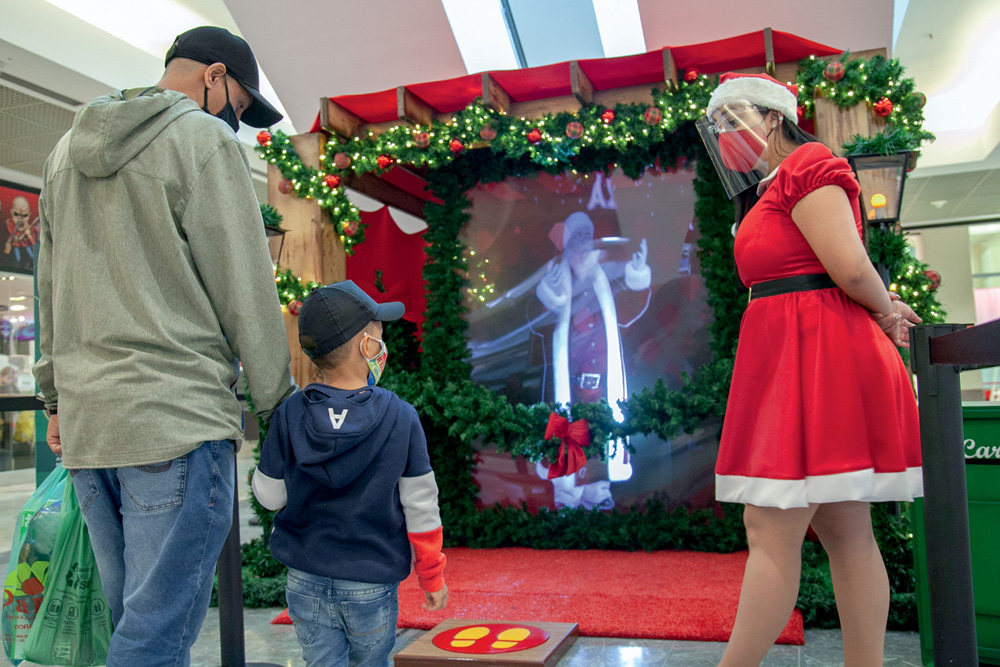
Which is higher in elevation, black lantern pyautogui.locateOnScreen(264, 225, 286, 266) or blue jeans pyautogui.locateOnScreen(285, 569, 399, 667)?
black lantern pyautogui.locateOnScreen(264, 225, 286, 266)

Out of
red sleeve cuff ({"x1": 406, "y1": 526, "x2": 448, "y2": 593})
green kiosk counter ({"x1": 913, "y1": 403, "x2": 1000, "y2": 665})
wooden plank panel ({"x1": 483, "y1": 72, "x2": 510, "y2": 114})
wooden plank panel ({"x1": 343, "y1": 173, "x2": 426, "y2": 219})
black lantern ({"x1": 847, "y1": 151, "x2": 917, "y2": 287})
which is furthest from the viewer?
wooden plank panel ({"x1": 343, "y1": 173, "x2": 426, "y2": 219})

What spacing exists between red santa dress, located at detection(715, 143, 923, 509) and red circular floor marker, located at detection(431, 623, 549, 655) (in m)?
1.23

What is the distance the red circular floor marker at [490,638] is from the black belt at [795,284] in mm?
1576

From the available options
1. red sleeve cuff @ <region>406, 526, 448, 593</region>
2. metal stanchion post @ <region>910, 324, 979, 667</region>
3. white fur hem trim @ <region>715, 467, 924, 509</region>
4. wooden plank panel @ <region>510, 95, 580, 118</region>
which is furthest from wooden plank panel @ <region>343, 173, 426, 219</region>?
metal stanchion post @ <region>910, 324, 979, 667</region>

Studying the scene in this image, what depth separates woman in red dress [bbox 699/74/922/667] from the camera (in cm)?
177

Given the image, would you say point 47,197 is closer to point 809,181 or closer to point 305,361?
point 809,181

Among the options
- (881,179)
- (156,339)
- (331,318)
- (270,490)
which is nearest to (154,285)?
(156,339)

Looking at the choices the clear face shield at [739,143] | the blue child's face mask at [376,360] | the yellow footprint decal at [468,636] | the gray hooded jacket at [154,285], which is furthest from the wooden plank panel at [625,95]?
the gray hooded jacket at [154,285]

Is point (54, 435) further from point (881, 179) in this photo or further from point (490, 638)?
point (881, 179)

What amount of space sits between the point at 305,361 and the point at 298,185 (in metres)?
1.02

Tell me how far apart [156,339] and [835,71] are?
10.7 feet

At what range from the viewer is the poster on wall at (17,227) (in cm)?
844

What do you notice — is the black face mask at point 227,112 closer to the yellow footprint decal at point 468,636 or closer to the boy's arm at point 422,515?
the boy's arm at point 422,515

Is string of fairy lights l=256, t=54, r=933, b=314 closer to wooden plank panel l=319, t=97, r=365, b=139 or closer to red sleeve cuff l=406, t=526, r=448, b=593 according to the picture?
wooden plank panel l=319, t=97, r=365, b=139
